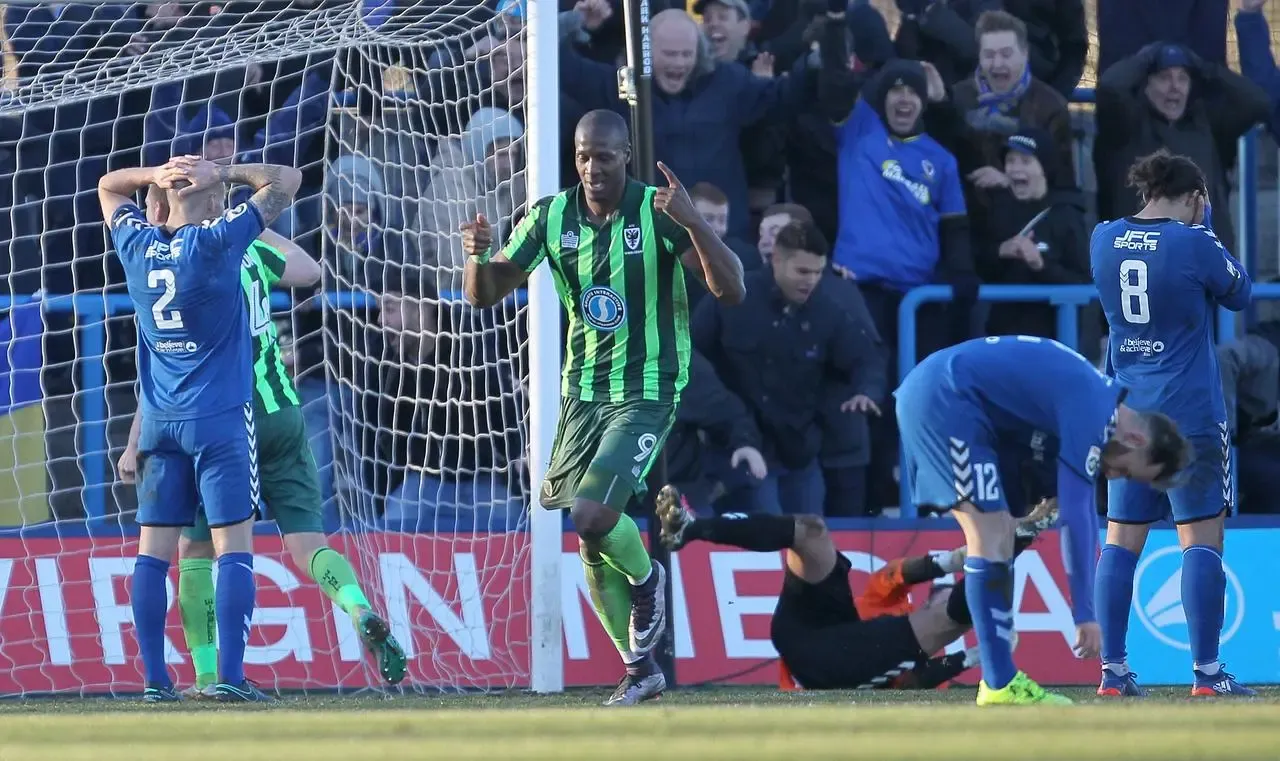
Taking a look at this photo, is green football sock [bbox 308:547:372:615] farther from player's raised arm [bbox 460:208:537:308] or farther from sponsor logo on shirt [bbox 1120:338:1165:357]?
sponsor logo on shirt [bbox 1120:338:1165:357]

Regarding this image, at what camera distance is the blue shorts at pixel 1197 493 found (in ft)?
23.2

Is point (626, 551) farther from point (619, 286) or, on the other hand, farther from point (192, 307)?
point (192, 307)

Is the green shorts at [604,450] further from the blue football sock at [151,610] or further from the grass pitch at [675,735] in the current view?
the grass pitch at [675,735]

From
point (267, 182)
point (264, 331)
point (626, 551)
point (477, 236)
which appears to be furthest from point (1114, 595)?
point (267, 182)

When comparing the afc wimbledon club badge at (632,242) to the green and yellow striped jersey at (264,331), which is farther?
the green and yellow striped jersey at (264,331)

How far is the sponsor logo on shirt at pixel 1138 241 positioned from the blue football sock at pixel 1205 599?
3.61ft

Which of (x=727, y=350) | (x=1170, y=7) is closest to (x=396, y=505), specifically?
(x=727, y=350)

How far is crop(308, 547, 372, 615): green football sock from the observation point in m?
7.10

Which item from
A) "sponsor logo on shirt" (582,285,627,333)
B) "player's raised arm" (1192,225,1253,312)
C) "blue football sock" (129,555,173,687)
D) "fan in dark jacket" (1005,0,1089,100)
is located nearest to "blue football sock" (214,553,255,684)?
"blue football sock" (129,555,173,687)

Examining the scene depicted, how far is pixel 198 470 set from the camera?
6.97m

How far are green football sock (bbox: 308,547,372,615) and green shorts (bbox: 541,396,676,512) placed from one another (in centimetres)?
76

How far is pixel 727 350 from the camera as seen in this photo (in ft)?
28.5

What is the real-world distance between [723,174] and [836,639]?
2.49m

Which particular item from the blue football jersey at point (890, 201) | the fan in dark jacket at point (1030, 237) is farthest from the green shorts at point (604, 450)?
the fan in dark jacket at point (1030, 237)
